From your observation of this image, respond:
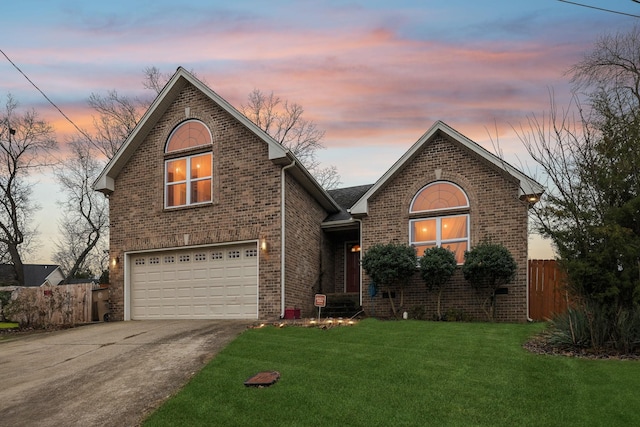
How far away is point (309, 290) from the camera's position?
1634cm

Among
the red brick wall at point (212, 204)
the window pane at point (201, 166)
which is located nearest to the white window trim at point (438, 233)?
the red brick wall at point (212, 204)

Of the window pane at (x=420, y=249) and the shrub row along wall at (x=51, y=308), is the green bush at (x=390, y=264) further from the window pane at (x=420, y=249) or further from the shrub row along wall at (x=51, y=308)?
the shrub row along wall at (x=51, y=308)

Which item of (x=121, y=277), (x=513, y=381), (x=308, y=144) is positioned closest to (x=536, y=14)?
(x=513, y=381)

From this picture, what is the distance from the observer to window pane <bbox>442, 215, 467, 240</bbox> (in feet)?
48.4

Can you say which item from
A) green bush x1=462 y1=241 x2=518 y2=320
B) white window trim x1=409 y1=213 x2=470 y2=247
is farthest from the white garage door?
green bush x1=462 y1=241 x2=518 y2=320

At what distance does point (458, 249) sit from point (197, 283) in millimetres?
8010

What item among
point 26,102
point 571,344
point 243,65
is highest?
point 26,102

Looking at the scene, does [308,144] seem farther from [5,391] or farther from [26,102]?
[5,391]

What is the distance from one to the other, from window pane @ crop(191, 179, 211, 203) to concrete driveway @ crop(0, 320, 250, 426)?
4.04 m

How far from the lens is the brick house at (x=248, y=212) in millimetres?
14344

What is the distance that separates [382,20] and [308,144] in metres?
21.1

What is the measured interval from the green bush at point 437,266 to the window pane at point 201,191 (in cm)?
690

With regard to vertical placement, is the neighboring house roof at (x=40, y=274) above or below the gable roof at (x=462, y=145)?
below

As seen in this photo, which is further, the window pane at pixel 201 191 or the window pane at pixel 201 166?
the window pane at pixel 201 166
